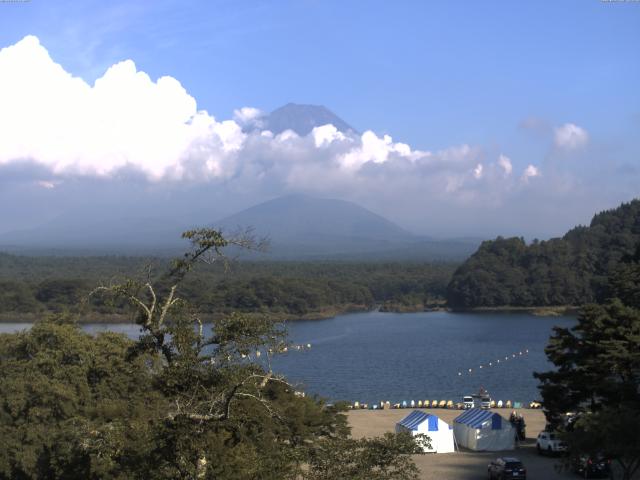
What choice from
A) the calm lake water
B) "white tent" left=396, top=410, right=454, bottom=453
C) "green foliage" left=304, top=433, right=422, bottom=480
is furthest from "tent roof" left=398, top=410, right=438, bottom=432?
"green foliage" left=304, top=433, right=422, bottom=480

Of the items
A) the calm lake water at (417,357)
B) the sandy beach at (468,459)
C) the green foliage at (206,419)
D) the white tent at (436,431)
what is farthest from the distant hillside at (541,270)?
the green foliage at (206,419)

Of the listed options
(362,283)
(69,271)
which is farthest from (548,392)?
(69,271)

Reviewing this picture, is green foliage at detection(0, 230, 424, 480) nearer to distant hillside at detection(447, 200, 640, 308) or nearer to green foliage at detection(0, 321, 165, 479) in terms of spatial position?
green foliage at detection(0, 321, 165, 479)

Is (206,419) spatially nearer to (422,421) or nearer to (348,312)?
(422,421)

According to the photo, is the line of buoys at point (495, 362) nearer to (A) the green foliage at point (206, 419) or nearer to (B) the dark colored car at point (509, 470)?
(B) the dark colored car at point (509, 470)

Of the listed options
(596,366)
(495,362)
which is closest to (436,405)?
(596,366)
